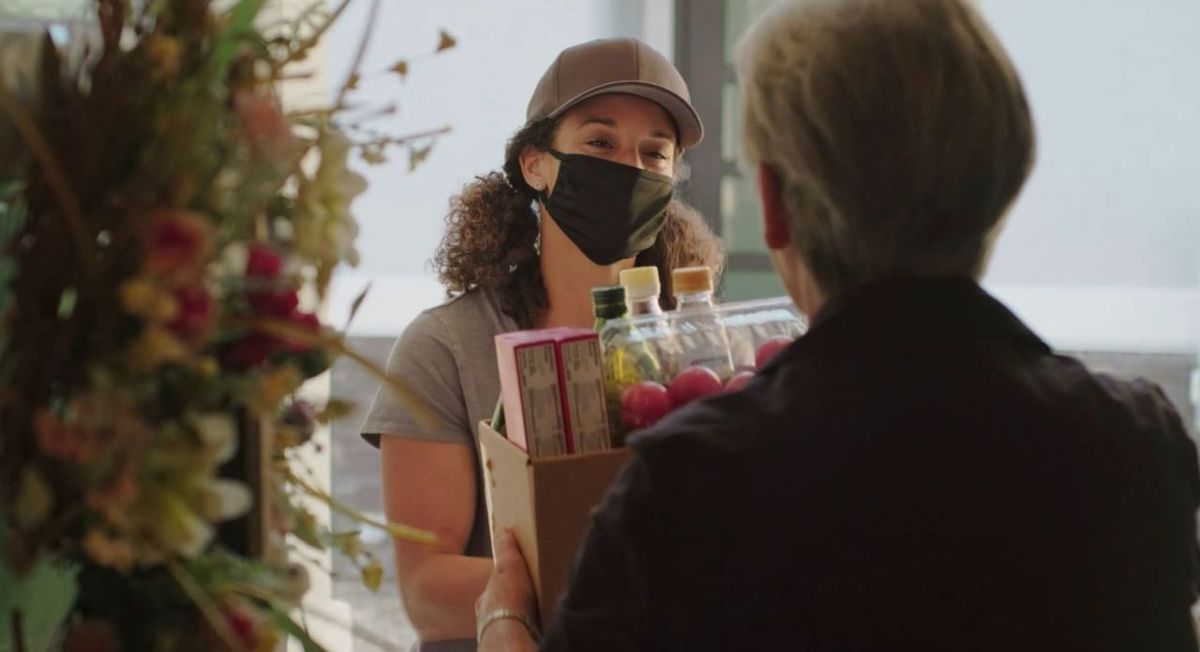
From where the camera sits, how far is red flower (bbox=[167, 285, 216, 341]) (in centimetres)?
60

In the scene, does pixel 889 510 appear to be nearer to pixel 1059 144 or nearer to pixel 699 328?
pixel 699 328

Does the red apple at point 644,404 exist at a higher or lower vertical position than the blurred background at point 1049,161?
lower

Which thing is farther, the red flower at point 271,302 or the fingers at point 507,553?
the fingers at point 507,553

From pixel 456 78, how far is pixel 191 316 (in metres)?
3.64

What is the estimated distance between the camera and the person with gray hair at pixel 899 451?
0.81m

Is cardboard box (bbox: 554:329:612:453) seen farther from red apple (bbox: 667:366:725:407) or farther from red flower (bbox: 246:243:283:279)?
red flower (bbox: 246:243:283:279)

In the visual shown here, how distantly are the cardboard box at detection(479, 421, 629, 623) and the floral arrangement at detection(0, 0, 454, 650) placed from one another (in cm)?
35

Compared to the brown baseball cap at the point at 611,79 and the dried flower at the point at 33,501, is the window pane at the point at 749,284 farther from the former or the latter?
the dried flower at the point at 33,501

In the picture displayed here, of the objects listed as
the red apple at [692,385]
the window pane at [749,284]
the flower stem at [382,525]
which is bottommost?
the flower stem at [382,525]

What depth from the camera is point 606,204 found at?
1.68m

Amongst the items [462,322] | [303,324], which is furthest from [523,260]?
[303,324]

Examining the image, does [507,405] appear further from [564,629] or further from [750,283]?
[750,283]

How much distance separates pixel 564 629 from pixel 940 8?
0.49m

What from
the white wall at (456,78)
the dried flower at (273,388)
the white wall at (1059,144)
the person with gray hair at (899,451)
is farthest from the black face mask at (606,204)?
the white wall at (1059,144)
